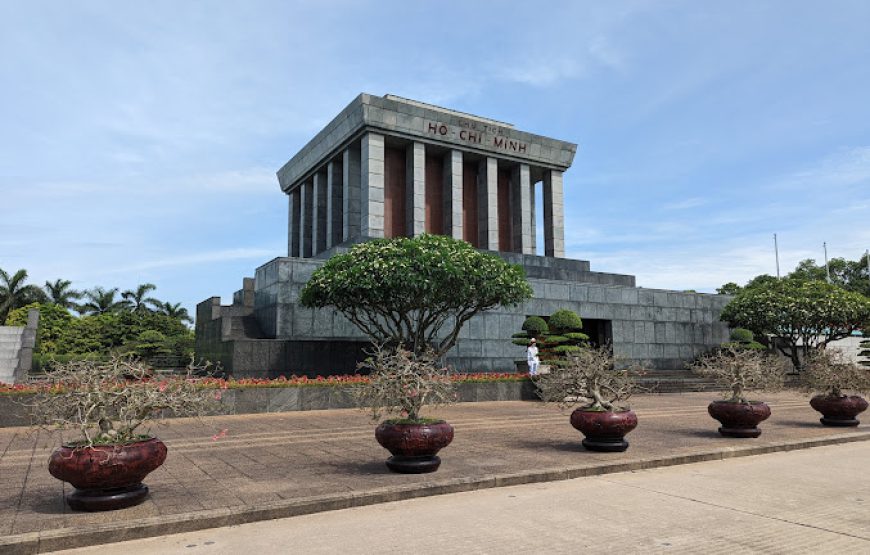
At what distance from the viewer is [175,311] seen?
67.8m

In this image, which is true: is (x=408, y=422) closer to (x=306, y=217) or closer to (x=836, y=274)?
(x=306, y=217)

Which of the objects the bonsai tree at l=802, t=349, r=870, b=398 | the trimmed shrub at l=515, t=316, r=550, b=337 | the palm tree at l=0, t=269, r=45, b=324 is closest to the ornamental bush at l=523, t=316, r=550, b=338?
the trimmed shrub at l=515, t=316, r=550, b=337

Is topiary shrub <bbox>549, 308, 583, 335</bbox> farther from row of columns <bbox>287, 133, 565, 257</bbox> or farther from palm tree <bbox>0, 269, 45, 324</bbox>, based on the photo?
palm tree <bbox>0, 269, 45, 324</bbox>

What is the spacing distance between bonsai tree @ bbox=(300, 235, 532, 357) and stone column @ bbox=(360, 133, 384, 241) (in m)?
10.0

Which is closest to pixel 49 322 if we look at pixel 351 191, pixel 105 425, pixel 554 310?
pixel 351 191

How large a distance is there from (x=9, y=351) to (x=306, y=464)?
23755 mm

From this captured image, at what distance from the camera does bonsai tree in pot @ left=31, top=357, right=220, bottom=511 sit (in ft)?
21.1

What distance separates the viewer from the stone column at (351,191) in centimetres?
3192

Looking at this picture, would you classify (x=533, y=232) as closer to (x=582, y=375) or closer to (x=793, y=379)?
(x=793, y=379)

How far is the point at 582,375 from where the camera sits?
35.5 feet

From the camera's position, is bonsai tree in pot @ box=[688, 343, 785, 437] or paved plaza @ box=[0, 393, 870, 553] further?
bonsai tree in pot @ box=[688, 343, 785, 437]

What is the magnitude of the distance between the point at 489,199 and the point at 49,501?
96.9 feet

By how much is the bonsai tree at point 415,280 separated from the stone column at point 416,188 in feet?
38.2

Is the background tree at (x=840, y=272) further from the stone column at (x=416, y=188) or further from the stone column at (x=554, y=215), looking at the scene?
the stone column at (x=416, y=188)
